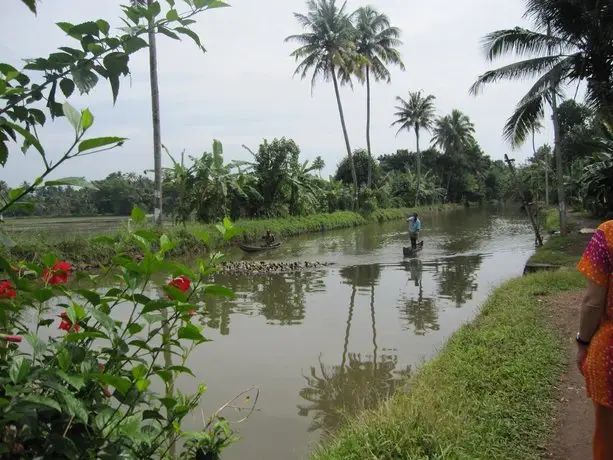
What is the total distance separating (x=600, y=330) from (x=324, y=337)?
5929mm

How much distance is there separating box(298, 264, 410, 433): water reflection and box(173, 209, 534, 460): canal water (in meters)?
0.01

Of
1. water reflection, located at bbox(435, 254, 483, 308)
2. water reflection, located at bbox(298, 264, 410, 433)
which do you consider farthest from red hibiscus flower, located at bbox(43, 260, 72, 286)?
water reflection, located at bbox(435, 254, 483, 308)

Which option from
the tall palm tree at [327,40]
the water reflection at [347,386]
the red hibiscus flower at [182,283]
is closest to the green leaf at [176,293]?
the red hibiscus flower at [182,283]

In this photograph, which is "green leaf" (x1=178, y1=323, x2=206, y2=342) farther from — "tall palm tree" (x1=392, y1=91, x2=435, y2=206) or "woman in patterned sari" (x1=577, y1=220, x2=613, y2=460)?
"tall palm tree" (x1=392, y1=91, x2=435, y2=206)

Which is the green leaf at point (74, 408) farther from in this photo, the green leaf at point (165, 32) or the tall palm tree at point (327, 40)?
the tall palm tree at point (327, 40)

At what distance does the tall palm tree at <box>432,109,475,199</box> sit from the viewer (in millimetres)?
55562

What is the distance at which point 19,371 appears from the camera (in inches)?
57.0

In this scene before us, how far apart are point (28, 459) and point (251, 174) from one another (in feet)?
88.7

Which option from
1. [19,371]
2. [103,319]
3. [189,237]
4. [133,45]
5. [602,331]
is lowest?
[602,331]

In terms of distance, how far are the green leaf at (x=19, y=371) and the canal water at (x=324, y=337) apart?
3.48m

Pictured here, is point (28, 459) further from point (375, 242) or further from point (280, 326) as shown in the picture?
point (375, 242)

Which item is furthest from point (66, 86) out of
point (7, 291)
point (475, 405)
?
point (475, 405)

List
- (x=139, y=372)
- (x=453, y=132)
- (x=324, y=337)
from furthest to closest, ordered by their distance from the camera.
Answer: (x=453, y=132)
(x=324, y=337)
(x=139, y=372)

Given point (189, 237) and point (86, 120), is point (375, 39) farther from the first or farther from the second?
point (86, 120)
